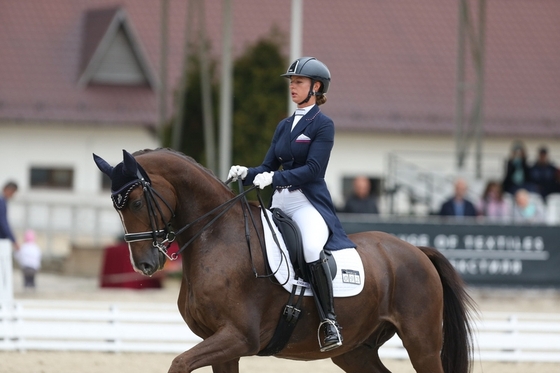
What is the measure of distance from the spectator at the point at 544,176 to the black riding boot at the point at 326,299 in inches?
477

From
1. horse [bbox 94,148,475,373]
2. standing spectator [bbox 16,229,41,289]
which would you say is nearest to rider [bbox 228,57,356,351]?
horse [bbox 94,148,475,373]

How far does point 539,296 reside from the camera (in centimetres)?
1541

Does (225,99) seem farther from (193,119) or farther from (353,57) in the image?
(353,57)

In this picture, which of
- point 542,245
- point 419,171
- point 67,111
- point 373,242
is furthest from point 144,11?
point 373,242

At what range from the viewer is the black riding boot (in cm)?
614

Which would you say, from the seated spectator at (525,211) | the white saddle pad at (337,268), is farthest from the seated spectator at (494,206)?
the white saddle pad at (337,268)

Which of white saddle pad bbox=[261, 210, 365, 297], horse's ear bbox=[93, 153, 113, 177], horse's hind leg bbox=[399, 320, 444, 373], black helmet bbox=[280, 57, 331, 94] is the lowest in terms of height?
horse's hind leg bbox=[399, 320, 444, 373]

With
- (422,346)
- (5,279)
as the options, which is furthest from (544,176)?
(422,346)

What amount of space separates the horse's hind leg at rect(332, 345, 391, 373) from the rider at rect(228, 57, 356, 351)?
693 mm

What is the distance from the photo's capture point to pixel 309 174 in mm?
6094

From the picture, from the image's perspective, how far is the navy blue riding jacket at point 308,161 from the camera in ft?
20.0

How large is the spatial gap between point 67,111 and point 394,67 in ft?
33.2

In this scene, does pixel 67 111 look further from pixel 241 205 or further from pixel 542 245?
pixel 241 205

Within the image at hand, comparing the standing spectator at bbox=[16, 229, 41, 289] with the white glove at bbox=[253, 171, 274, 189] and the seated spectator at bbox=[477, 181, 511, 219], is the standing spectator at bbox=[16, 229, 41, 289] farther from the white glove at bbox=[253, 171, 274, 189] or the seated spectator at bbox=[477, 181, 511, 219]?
the white glove at bbox=[253, 171, 274, 189]
